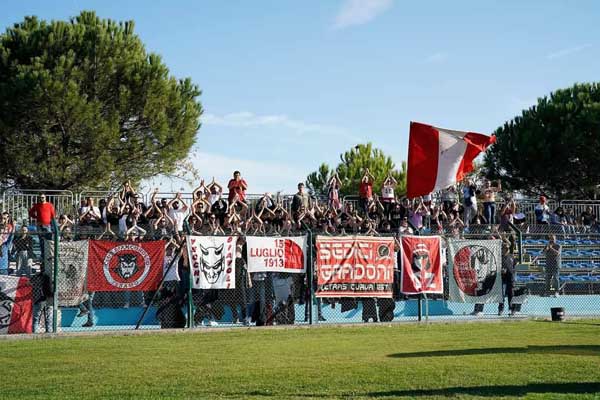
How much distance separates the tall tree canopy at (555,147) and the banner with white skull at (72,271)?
147 ft

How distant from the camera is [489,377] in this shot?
32.6 ft

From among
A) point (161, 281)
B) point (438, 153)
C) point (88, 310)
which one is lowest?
point (88, 310)

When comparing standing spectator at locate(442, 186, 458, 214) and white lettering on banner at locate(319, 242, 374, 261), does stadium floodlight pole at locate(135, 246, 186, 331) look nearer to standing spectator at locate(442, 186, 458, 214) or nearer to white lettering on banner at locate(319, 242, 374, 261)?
white lettering on banner at locate(319, 242, 374, 261)

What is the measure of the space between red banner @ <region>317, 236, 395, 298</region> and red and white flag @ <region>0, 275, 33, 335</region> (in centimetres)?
632

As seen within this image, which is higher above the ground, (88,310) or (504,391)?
(88,310)

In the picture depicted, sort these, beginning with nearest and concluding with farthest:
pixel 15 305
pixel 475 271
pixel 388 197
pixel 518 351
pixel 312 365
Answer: pixel 312 365
pixel 518 351
pixel 15 305
pixel 475 271
pixel 388 197

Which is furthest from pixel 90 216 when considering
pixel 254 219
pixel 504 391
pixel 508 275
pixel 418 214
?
pixel 504 391

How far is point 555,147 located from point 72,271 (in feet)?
150

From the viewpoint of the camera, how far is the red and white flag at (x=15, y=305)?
16.2 metres

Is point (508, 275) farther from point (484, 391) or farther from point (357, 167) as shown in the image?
point (357, 167)

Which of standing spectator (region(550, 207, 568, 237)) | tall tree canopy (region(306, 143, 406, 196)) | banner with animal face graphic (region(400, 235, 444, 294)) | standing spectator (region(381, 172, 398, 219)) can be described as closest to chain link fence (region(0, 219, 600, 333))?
banner with animal face graphic (region(400, 235, 444, 294))

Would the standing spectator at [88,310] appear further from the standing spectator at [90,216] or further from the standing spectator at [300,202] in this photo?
the standing spectator at [300,202]

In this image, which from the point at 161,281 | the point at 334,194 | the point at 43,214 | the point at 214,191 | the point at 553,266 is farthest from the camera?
the point at 334,194

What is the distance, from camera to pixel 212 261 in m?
18.0
